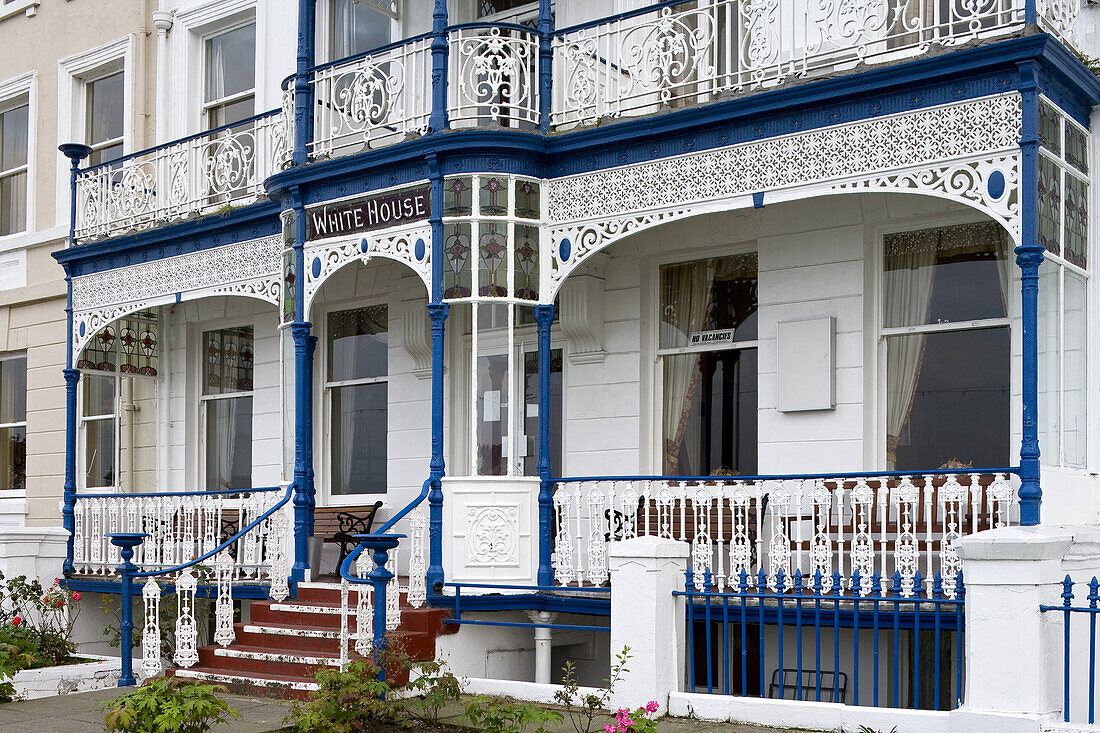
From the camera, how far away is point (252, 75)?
16016 millimetres

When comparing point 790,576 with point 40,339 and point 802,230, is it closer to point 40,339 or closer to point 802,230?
point 802,230

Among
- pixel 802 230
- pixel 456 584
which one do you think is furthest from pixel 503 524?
pixel 802 230

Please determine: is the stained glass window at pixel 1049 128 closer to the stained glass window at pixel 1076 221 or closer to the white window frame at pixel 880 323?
the stained glass window at pixel 1076 221

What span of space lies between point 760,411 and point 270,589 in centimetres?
465

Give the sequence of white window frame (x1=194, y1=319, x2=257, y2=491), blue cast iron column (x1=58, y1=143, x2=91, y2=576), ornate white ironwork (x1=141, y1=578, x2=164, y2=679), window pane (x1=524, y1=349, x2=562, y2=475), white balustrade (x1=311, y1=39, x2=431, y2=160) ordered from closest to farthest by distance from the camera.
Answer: ornate white ironwork (x1=141, y1=578, x2=164, y2=679) → white balustrade (x1=311, y1=39, x2=431, y2=160) → window pane (x1=524, y1=349, x2=562, y2=475) → blue cast iron column (x1=58, y1=143, x2=91, y2=576) → white window frame (x1=194, y1=319, x2=257, y2=491)

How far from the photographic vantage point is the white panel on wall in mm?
11062

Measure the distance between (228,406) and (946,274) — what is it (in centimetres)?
896

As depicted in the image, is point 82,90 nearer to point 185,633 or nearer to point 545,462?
point 185,633

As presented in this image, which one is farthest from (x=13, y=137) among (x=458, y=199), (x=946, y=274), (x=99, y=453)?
(x=946, y=274)

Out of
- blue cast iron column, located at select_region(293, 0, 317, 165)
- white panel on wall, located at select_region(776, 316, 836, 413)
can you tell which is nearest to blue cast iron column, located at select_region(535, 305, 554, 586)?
white panel on wall, located at select_region(776, 316, 836, 413)

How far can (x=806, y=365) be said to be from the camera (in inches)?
440

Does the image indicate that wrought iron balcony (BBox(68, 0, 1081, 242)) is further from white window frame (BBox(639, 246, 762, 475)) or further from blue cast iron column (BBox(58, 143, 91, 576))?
blue cast iron column (BBox(58, 143, 91, 576))

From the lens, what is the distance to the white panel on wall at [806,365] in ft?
36.3

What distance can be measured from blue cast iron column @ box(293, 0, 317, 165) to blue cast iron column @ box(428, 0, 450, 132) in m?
1.62
